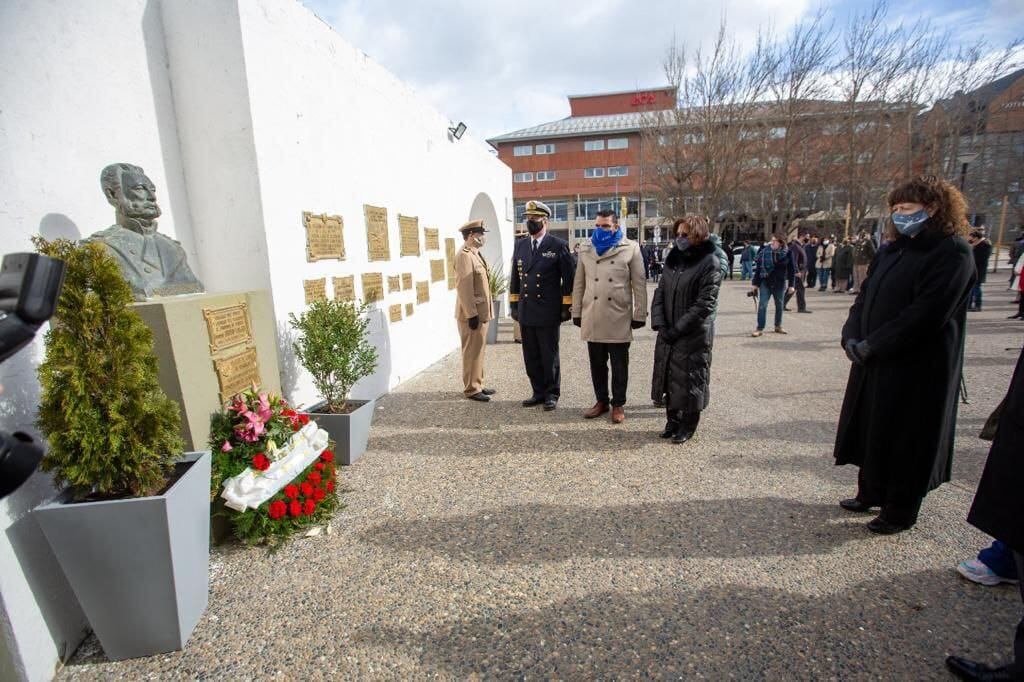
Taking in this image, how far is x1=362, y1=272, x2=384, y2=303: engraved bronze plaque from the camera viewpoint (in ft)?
17.6

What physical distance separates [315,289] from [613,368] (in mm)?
2885

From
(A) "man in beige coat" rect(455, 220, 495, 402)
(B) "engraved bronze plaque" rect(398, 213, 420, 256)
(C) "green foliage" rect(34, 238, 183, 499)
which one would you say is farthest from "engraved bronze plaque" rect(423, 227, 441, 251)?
(C) "green foliage" rect(34, 238, 183, 499)

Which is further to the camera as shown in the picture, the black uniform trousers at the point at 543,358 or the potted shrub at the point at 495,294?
the potted shrub at the point at 495,294

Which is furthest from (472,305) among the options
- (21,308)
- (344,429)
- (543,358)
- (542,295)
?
(21,308)

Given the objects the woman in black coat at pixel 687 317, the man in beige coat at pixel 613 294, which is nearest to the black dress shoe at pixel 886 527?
the woman in black coat at pixel 687 317

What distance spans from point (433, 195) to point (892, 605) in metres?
6.96

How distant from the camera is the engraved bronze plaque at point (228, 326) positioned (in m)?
2.98

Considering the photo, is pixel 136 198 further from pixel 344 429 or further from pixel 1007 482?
pixel 1007 482

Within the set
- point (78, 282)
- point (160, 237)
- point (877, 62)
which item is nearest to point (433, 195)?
point (160, 237)

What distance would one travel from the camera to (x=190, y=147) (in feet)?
12.4

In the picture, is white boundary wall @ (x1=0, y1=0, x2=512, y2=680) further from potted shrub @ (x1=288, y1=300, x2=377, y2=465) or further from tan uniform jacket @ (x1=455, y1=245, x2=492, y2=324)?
tan uniform jacket @ (x1=455, y1=245, x2=492, y2=324)

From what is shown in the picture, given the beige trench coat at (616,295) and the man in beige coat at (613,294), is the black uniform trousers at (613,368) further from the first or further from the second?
the beige trench coat at (616,295)

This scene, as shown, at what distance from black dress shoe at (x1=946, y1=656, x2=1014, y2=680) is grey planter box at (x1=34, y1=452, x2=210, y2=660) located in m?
3.21

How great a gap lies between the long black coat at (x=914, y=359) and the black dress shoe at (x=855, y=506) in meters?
0.27
